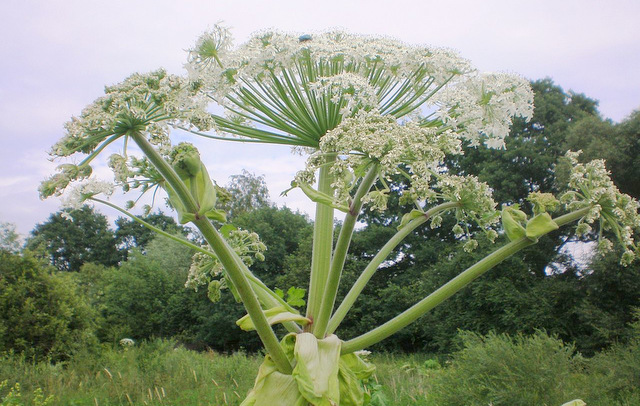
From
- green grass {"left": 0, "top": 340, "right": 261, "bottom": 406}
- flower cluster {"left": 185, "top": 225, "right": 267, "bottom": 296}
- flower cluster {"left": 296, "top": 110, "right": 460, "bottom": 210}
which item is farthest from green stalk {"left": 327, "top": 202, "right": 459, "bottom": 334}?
green grass {"left": 0, "top": 340, "right": 261, "bottom": 406}

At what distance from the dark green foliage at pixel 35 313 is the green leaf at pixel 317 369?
42.9 ft

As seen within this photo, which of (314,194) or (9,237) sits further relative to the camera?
(9,237)

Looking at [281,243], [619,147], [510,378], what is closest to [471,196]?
[510,378]

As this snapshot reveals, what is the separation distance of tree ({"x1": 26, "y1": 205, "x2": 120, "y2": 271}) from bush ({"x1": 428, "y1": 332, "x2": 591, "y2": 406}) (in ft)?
172

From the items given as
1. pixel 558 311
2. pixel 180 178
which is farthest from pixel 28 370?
pixel 558 311

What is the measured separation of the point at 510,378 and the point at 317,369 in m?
8.03

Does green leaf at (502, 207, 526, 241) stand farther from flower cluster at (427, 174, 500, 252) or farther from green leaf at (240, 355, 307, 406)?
green leaf at (240, 355, 307, 406)

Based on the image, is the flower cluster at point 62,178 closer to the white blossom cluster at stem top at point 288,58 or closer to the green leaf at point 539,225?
the white blossom cluster at stem top at point 288,58

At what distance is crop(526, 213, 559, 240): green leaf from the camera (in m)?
1.63

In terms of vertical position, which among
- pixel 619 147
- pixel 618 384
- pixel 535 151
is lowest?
pixel 618 384

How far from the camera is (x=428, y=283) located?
79.6 ft

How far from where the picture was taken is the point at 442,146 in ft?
5.59

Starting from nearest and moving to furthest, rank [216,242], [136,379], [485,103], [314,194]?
[216,242] < [314,194] < [485,103] < [136,379]

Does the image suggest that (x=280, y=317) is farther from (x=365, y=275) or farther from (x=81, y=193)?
(x=81, y=193)
